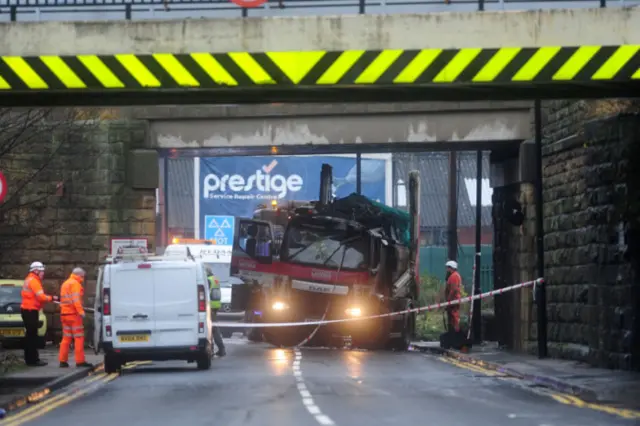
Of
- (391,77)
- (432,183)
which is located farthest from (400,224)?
(432,183)

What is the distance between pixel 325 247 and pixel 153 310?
10222 mm

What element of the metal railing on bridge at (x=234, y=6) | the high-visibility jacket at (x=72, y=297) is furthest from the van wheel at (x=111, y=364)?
the metal railing on bridge at (x=234, y=6)

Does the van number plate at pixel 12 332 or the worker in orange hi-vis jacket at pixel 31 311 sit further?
the van number plate at pixel 12 332

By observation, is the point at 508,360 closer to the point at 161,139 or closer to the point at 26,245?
the point at 161,139

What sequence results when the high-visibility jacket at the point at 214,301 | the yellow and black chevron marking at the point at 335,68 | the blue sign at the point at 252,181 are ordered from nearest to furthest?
the yellow and black chevron marking at the point at 335,68
the high-visibility jacket at the point at 214,301
the blue sign at the point at 252,181

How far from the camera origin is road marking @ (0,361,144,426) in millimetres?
16767

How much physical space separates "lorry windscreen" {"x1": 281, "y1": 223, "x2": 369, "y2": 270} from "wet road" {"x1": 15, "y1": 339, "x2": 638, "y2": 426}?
6453 mm

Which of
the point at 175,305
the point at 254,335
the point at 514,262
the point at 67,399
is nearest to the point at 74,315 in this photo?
the point at 175,305

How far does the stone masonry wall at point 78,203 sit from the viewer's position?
32594mm

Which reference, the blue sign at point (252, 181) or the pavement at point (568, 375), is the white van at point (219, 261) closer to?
the pavement at point (568, 375)

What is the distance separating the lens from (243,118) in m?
31.6

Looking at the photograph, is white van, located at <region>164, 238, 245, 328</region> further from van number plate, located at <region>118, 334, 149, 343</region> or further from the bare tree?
van number plate, located at <region>118, 334, 149, 343</region>

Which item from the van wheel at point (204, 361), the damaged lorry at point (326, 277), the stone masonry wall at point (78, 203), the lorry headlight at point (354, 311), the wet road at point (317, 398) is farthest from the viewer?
the damaged lorry at point (326, 277)

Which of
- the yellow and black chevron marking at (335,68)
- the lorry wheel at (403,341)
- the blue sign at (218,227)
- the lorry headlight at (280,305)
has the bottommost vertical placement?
the lorry wheel at (403,341)
